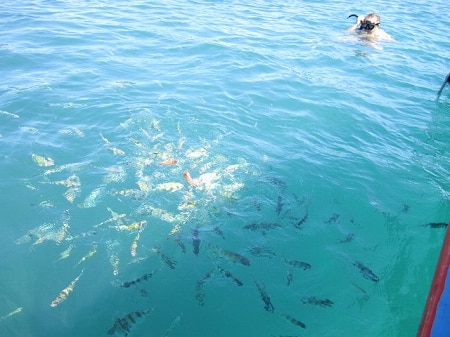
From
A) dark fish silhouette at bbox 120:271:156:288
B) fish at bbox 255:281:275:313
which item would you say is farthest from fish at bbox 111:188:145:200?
fish at bbox 255:281:275:313

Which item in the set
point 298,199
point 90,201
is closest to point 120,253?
point 90,201

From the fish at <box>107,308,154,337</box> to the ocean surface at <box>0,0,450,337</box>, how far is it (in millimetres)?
19

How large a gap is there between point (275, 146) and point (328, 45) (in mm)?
8182

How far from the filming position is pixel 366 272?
661 cm

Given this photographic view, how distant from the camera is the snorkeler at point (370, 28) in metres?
15.8

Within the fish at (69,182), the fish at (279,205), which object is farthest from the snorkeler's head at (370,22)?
the fish at (69,182)

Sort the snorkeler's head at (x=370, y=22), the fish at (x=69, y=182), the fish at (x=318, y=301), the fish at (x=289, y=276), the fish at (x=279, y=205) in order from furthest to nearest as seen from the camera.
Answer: the snorkeler's head at (x=370, y=22), the fish at (x=69, y=182), the fish at (x=279, y=205), the fish at (x=289, y=276), the fish at (x=318, y=301)

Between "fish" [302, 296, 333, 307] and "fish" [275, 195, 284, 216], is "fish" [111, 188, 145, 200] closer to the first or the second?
"fish" [275, 195, 284, 216]

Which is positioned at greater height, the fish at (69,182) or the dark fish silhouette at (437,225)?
the dark fish silhouette at (437,225)

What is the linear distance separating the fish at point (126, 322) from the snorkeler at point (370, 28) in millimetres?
15517

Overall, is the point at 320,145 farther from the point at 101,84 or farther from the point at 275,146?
the point at 101,84

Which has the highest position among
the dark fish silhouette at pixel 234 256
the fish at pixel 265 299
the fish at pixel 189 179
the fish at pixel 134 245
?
the fish at pixel 189 179

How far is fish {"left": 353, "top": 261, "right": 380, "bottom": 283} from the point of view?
6.54 m

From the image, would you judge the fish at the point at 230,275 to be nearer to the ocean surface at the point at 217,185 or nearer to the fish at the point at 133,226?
the ocean surface at the point at 217,185
